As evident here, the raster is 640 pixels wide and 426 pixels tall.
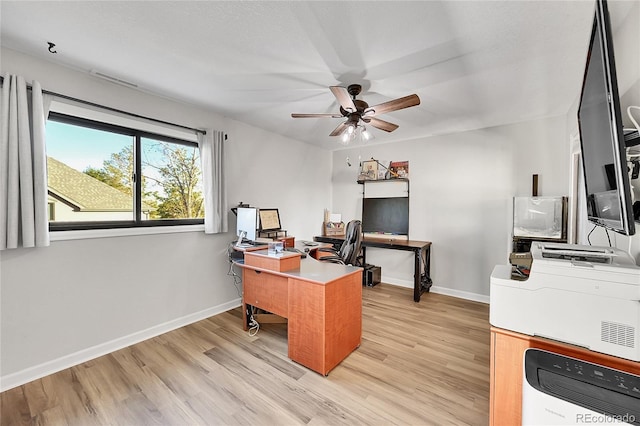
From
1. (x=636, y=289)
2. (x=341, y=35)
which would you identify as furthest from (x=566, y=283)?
(x=341, y=35)

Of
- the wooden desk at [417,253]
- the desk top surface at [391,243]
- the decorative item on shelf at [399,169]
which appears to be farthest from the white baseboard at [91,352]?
the decorative item on shelf at [399,169]

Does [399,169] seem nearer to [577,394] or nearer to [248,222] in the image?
[248,222]

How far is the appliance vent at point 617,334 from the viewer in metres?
0.94

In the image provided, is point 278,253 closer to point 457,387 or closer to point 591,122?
point 457,387

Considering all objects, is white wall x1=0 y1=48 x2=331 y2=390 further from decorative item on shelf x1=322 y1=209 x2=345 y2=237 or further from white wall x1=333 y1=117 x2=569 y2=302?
white wall x1=333 y1=117 x2=569 y2=302

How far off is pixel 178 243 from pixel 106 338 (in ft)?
3.37

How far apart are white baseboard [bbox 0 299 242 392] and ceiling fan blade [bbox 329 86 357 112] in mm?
2773

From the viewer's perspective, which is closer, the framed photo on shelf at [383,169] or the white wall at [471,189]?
the white wall at [471,189]

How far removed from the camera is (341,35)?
168cm

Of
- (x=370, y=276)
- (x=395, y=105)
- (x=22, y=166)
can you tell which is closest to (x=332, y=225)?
(x=370, y=276)

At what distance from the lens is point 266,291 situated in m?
2.55

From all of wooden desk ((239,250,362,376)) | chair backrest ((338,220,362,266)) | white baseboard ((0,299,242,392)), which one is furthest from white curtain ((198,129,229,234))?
chair backrest ((338,220,362,266))

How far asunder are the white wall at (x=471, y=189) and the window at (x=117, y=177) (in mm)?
3140

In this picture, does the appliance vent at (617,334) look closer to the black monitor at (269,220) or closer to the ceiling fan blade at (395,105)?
the ceiling fan blade at (395,105)
